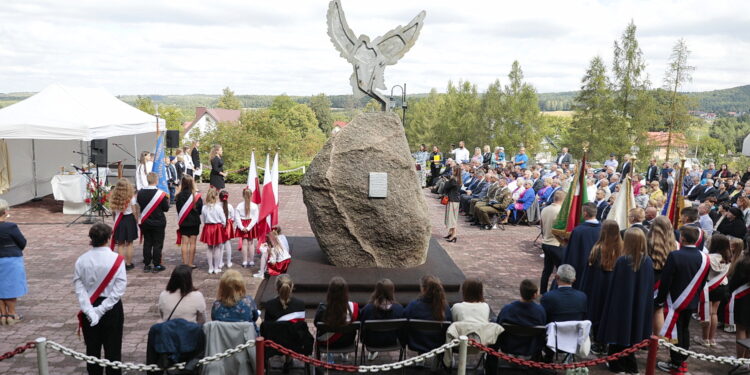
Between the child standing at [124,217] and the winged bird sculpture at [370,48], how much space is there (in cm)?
439

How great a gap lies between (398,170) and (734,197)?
1019 cm

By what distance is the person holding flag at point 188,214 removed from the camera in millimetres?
9703

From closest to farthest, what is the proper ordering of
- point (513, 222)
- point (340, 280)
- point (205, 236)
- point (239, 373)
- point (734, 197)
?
1. point (239, 373)
2. point (340, 280)
3. point (205, 236)
4. point (734, 197)
5. point (513, 222)

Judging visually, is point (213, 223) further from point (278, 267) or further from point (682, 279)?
point (682, 279)

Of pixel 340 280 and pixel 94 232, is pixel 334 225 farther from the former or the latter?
pixel 94 232

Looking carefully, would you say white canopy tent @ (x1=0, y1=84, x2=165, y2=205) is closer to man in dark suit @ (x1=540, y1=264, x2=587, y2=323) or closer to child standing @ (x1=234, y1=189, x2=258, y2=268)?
child standing @ (x1=234, y1=189, x2=258, y2=268)

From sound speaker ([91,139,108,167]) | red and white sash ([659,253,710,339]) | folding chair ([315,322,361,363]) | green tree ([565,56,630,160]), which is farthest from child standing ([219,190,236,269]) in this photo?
green tree ([565,56,630,160])

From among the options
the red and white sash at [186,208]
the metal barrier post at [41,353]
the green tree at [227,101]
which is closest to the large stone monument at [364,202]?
the red and white sash at [186,208]

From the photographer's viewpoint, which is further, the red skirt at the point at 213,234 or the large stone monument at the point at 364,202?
the red skirt at the point at 213,234

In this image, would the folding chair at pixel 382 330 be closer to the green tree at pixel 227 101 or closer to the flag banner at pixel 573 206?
the flag banner at pixel 573 206

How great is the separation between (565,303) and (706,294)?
2687mm

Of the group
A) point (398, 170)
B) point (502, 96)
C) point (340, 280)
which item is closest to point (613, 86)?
point (502, 96)

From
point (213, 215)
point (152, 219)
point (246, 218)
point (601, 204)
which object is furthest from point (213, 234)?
point (601, 204)

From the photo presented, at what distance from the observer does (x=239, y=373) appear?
5.29 meters
